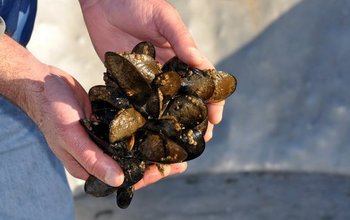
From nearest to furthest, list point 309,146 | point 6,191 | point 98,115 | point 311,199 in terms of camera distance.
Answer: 1. point 98,115
2. point 6,191
3. point 311,199
4. point 309,146

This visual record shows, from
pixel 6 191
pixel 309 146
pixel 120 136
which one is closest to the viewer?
pixel 120 136

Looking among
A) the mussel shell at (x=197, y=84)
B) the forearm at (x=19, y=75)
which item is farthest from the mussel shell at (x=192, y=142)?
the forearm at (x=19, y=75)

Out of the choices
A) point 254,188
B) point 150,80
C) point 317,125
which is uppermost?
point 150,80

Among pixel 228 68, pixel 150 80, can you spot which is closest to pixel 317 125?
pixel 228 68

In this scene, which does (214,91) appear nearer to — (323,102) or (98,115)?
(98,115)

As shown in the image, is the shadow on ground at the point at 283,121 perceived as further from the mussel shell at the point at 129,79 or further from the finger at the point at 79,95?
the mussel shell at the point at 129,79

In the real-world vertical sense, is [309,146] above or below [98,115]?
below
